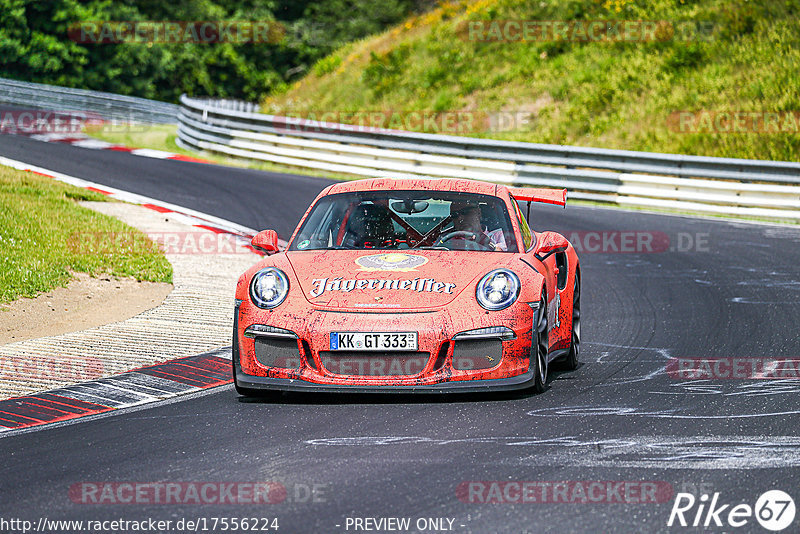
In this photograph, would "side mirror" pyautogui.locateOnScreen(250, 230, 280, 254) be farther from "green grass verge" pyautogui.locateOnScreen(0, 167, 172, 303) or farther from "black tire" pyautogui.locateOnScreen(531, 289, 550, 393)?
"green grass verge" pyautogui.locateOnScreen(0, 167, 172, 303)

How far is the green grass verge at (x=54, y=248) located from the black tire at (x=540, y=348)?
544cm

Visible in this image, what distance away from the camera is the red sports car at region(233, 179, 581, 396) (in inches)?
261

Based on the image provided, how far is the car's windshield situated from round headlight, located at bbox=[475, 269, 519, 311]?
620 millimetres

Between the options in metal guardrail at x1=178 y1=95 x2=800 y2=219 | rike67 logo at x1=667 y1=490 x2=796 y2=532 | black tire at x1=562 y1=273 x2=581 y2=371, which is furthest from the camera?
metal guardrail at x1=178 y1=95 x2=800 y2=219

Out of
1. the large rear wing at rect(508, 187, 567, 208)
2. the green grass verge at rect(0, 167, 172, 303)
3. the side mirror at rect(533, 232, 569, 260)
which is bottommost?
the green grass verge at rect(0, 167, 172, 303)

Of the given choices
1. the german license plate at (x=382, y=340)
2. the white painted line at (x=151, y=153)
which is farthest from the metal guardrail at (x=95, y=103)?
the german license plate at (x=382, y=340)

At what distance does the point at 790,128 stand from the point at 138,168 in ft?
42.9

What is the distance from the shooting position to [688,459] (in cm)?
551

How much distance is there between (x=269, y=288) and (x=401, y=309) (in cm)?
87

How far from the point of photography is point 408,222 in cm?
812

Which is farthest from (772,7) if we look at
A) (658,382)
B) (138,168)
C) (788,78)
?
(658,382)

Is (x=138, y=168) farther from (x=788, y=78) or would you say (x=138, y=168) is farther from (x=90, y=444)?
(x=90, y=444)

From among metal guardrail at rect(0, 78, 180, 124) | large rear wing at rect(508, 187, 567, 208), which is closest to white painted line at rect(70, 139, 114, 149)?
metal guardrail at rect(0, 78, 180, 124)

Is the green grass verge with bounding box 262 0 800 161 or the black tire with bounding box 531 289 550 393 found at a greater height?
the green grass verge with bounding box 262 0 800 161
